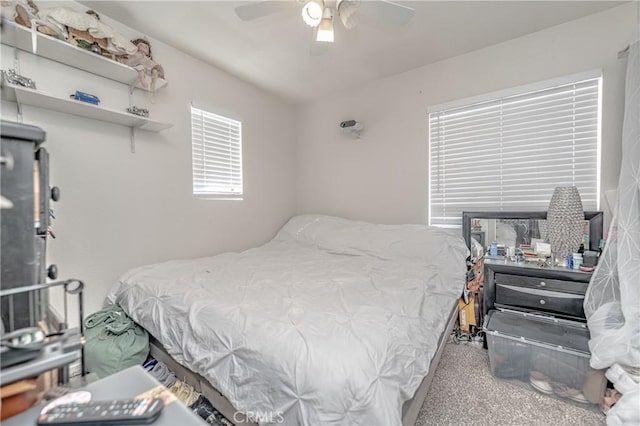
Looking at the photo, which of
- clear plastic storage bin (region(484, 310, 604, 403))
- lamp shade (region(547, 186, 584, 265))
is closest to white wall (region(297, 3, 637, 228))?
lamp shade (region(547, 186, 584, 265))

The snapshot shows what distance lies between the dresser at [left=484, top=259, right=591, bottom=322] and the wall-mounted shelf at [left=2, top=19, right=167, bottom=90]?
3.00 metres

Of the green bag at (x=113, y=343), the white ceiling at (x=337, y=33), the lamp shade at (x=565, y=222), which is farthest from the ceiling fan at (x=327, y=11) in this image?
the green bag at (x=113, y=343)

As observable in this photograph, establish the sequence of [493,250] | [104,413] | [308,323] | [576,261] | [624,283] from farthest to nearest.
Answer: [493,250] → [576,261] → [624,283] → [308,323] → [104,413]

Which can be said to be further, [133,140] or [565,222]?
[133,140]

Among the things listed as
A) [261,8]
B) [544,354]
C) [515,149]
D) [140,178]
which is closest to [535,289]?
[544,354]

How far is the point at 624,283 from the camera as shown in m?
1.42

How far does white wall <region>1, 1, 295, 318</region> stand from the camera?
5.74 feet

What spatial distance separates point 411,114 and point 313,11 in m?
1.64

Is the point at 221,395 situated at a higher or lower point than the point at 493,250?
lower

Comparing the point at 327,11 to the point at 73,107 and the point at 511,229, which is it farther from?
the point at 511,229

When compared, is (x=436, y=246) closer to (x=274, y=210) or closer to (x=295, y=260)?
(x=295, y=260)

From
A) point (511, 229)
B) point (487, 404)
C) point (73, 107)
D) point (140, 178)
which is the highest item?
point (73, 107)

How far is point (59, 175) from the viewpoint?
1.73m

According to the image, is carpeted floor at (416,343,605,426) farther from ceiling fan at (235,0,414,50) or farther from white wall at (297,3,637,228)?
ceiling fan at (235,0,414,50)
